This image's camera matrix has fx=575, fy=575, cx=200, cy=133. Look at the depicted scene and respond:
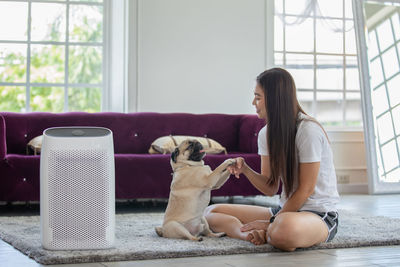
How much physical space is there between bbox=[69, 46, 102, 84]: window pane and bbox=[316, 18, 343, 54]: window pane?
2189 mm

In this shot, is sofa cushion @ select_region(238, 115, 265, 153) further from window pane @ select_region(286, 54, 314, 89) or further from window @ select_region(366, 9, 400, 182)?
window @ select_region(366, 9, 400, 182)

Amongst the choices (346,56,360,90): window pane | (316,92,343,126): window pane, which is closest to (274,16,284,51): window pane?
(316,92,343,126): window pane

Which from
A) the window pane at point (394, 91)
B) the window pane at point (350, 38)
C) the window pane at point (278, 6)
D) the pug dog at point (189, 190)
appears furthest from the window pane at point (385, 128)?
the pug dog at point (189, 190)

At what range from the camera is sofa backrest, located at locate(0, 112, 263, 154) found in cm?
435

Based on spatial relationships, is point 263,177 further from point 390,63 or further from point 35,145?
point 390,63

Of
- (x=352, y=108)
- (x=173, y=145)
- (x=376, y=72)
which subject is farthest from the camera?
(x=352, y=108)

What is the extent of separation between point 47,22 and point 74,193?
10.6ft

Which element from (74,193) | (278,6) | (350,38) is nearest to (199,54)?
(278,6)

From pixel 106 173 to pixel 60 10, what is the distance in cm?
326

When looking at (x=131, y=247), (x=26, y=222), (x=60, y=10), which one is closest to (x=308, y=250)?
(x=131, y=247)

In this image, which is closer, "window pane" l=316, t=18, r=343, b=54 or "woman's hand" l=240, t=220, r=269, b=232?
"woman's hand" l=240, t=220, r=269, b=232

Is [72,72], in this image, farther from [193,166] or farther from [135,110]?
[193,166]

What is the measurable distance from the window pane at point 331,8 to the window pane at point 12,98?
3.02 metres

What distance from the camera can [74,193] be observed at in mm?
2377
